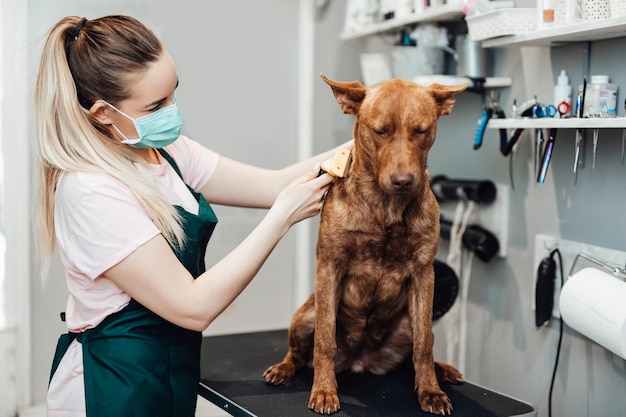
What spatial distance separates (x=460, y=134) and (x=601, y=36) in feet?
2.38

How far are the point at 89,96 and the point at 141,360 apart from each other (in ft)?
1.88

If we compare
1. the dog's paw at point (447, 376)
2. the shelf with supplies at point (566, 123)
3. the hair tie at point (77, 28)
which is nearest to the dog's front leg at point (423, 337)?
the dog's paw at point (447, 376)

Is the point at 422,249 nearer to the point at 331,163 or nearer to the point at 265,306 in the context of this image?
the point at 331,163

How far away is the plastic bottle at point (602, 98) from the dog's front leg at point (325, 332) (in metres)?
0.78

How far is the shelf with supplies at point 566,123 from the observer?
1.62 metres

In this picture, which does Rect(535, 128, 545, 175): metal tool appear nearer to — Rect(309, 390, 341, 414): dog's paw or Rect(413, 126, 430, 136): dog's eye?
Rect(413, 126, 430, 136): dog's eye

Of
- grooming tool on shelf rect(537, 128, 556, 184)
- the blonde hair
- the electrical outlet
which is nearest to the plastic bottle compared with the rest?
grooming tool on shelf rect(537, 128, 556, 184)

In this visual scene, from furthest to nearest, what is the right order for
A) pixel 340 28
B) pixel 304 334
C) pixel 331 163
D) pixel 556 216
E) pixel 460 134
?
pixel 340 28 → pixel 460 134 → pixel 556 216 → pixel 304 334 → pixel 331 163

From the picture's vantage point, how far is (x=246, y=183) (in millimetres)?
1885

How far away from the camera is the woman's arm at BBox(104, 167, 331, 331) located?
1.42m

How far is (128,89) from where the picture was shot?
149cm

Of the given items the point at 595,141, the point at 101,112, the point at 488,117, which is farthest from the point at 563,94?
the point at 101,112

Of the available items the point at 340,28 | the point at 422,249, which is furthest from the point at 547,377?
the point at 340,28

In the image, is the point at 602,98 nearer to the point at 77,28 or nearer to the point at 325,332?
the point at 325,332
